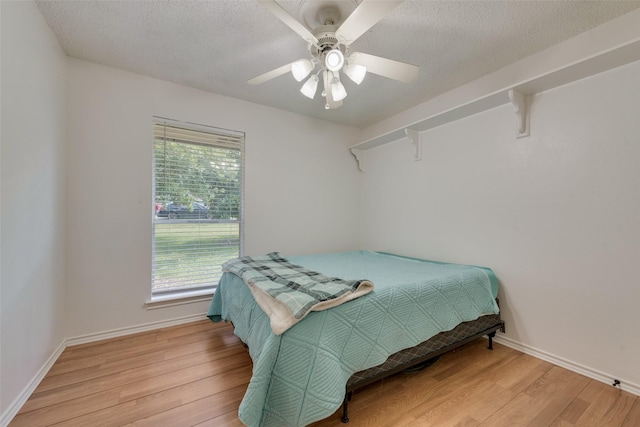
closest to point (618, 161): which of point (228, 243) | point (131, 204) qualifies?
point (228, 243)

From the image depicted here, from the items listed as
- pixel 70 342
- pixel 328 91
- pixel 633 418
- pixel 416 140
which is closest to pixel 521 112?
pixel 416 140

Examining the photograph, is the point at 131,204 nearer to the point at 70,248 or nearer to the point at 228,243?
the point at 70,248

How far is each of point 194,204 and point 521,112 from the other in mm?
2929

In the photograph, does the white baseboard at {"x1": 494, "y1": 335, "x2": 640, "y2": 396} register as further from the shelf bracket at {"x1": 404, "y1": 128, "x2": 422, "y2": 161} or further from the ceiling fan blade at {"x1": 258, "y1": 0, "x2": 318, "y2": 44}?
the ceiling fan blade at {"x1": 258, "y1": 0, "x2": 318, "y2": 44}

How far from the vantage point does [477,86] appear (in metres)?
2.36

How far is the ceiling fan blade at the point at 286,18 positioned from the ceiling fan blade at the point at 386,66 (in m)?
0.27

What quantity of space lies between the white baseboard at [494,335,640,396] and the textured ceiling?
224cm

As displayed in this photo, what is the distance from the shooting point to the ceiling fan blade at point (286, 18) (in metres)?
1.13

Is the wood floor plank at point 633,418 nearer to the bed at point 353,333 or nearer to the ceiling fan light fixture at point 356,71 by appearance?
the bed at point 353,333

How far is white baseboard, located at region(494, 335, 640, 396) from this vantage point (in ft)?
5.14

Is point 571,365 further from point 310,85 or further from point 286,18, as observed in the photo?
point 286,18

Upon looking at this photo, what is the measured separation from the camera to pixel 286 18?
47.7 inches

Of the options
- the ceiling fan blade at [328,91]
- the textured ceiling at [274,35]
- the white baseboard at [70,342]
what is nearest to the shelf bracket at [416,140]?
the textured ceiling at [274,35]

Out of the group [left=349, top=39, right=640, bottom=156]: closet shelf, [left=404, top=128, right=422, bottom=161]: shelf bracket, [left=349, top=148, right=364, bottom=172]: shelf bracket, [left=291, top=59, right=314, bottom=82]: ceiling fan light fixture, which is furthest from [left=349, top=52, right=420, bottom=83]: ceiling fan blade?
[left=349, top=148, right=364, bottom=172]: shelf bracket
